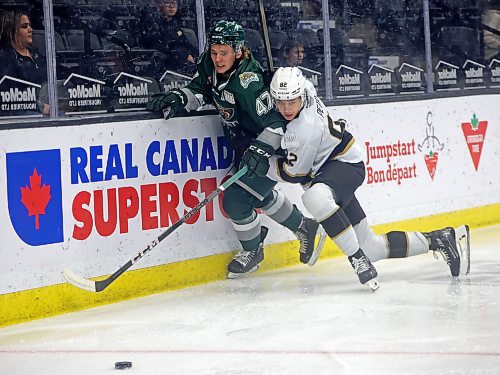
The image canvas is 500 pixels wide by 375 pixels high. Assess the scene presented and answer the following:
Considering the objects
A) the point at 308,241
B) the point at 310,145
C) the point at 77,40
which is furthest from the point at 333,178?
the point at 77,40

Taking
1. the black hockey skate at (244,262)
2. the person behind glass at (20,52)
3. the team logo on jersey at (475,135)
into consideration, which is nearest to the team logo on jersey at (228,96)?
the black hockey skate at (244,262)

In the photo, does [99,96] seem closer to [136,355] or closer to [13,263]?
[13,263]

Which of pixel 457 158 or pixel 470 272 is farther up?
pixel 457 158

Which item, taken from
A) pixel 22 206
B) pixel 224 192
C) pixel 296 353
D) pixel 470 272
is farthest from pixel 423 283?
pixel 22 206

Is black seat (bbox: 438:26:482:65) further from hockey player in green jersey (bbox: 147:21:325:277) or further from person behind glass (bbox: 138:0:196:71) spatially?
person behind glass (bbox: 138:0:196:71)

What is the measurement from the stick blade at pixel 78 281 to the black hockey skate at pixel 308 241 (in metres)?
1.39

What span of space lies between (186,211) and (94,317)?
905 millimetres

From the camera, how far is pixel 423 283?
18.8 feet

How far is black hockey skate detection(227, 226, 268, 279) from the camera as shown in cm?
597

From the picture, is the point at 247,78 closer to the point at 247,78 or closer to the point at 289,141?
the point at 247,78

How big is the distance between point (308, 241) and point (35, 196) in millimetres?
1597

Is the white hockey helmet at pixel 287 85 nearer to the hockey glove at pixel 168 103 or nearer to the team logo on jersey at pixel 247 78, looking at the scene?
the team logo on jersey at pixel 247 78

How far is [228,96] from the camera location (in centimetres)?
572

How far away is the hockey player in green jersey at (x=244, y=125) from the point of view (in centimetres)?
559
